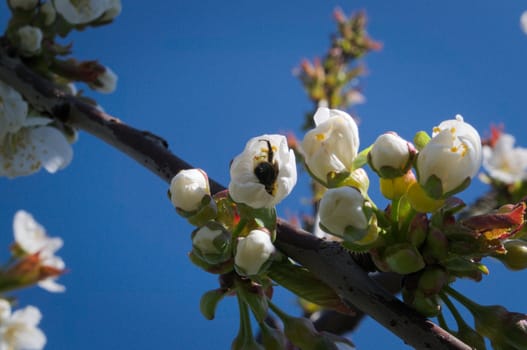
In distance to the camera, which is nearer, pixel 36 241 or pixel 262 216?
pixel 262 216

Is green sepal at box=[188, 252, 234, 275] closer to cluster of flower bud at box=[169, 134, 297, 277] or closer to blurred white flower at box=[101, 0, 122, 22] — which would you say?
cluster of flower bud at box=[169, 134, 297, 277]

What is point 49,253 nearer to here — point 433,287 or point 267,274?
point 267,274

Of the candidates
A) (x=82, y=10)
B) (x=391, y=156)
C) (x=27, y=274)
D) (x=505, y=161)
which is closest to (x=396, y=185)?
(x=391, y=156)

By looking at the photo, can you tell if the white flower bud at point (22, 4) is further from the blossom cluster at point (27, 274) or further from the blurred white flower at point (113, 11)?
the blossom cluster at point (27, 274)

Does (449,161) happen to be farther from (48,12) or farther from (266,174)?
(48,12)

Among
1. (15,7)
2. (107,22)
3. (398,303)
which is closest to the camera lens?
(398,303)

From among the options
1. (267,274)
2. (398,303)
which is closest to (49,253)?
(267,274)

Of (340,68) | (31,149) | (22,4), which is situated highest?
(340,68)
